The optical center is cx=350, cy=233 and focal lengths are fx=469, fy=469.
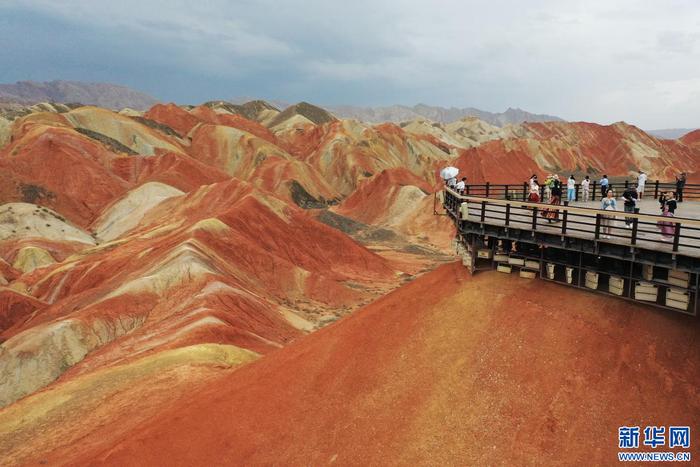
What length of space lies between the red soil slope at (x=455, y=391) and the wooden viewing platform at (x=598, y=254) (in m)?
0.48

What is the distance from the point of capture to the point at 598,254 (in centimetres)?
1251

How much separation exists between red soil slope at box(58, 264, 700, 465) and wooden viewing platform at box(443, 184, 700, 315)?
483 mm

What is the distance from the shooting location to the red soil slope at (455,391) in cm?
1089

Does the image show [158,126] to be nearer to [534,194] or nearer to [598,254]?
[534,194]

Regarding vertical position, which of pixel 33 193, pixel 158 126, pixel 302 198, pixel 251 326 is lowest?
pixel 251 326

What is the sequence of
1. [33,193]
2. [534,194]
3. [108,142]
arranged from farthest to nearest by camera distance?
1. [108,142]
2. [33,193]
3. [534,194]

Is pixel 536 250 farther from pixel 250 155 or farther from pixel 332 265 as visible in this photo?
pixel 250 155

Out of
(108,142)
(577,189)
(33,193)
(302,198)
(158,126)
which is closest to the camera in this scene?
(577,189)

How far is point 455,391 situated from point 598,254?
5.29m

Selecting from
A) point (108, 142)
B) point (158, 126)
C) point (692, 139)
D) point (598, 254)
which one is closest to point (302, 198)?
point (108, 142)

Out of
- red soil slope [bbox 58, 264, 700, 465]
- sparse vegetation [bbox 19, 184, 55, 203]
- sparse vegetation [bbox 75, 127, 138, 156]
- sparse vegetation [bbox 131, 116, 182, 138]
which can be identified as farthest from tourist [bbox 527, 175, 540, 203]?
sparse vegetation [bbox 131, 116, 182, 138]

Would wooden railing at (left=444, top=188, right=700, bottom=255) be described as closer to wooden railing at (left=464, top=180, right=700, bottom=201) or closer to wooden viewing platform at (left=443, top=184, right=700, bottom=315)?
wooden viewing platform at (left=443, top=184, right=700, bottom=315)

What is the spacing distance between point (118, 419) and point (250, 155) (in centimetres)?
9009

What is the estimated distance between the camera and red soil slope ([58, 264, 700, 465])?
1089 cm
